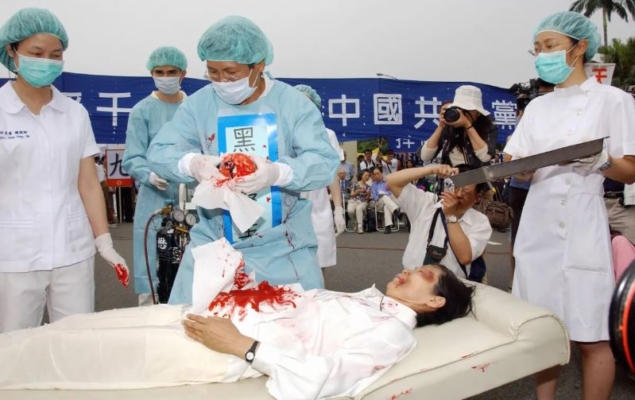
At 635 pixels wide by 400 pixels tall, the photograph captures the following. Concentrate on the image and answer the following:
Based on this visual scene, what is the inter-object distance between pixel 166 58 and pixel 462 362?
2.51 m

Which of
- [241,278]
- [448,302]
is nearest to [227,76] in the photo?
[241,278]

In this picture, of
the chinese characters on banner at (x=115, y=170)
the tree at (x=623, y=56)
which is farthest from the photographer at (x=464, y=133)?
the tree at (x=623, y=56)

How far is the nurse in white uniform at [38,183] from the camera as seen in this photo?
2.03m

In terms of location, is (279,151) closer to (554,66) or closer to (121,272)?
(121,272)

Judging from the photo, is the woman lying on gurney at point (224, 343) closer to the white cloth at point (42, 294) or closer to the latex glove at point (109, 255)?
the white cloth at point (42, 294)

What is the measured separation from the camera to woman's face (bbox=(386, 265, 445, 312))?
2.06 m

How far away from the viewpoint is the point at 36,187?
2053mm

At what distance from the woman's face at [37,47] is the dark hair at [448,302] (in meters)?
1.71

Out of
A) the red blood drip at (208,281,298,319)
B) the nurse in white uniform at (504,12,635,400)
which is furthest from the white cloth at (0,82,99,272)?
the nurse in white uniform at (504,12,635,400)

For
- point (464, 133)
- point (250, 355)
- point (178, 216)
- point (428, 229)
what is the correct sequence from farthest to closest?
point (178, 216) < point (464, 133) < point (428, 229) < point (250, 355)

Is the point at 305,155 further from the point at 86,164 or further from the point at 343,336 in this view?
the point at 86,164

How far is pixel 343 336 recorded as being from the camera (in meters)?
1.76

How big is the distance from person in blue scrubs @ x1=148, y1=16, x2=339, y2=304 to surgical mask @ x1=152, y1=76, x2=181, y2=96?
137 centimetres

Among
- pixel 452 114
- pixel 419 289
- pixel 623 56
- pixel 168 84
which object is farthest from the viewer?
pixel 623 56
